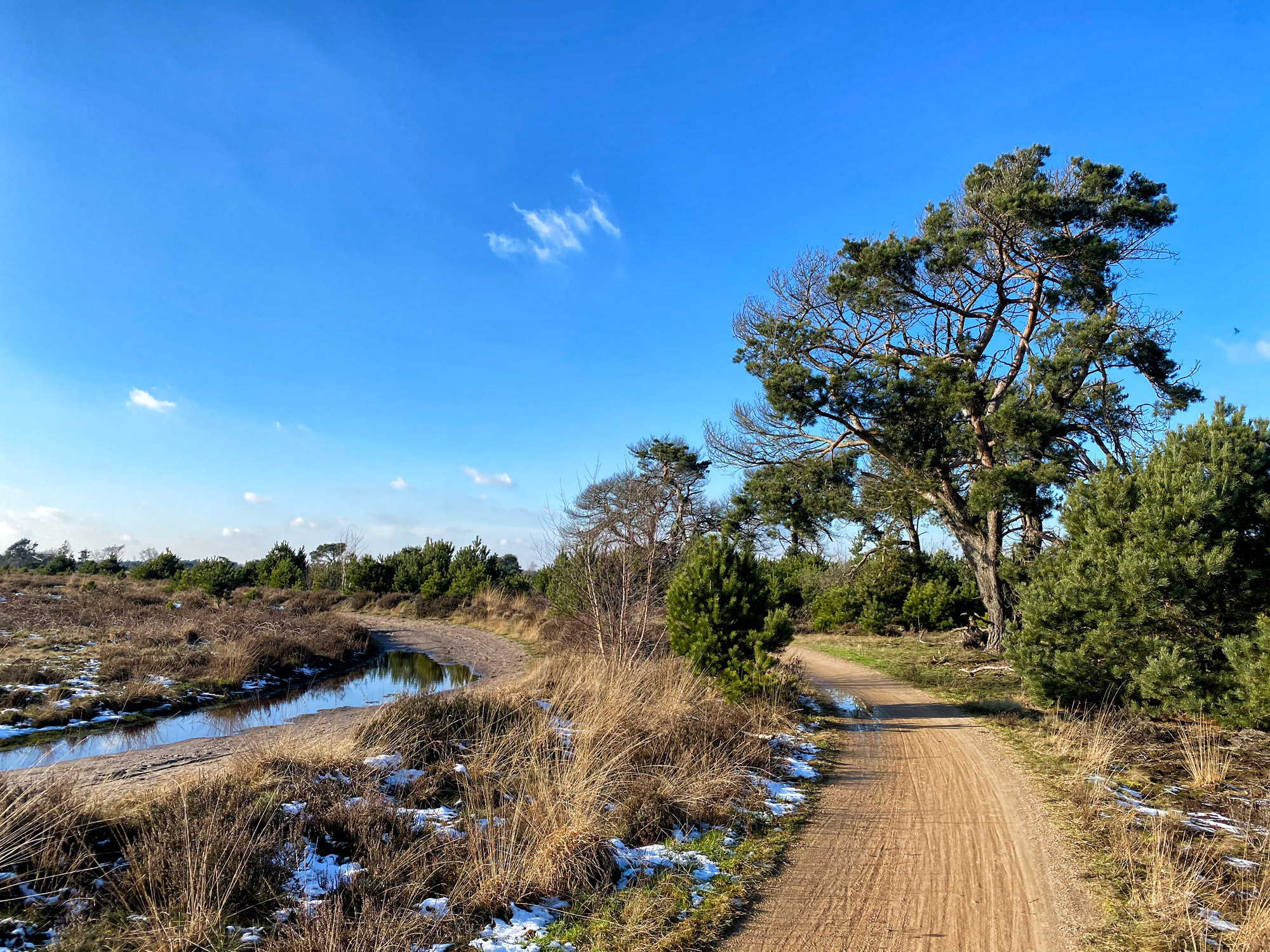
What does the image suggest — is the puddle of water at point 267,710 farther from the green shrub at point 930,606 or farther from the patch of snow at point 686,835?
the green shrub at point 930,606

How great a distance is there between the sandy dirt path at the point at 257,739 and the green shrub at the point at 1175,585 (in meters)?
10.7

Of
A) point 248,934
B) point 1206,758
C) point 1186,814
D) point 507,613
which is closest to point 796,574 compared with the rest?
point 507,613

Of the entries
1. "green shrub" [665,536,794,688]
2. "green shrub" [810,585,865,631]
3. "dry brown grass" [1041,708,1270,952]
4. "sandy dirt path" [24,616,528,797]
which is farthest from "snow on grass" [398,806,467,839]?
"green shrub" [810,585,865,631]

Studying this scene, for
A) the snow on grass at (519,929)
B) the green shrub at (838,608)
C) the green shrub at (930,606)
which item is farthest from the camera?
the green shrub at (838,608)

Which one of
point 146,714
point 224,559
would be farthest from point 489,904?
point 224,559

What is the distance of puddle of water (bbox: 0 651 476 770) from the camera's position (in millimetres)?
9820

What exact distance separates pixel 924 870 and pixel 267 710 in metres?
14.1

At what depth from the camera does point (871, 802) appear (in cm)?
630

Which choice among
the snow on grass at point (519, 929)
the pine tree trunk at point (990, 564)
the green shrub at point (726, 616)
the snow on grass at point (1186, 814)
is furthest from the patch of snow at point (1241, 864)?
the pine tree trunk at point (990, 564)

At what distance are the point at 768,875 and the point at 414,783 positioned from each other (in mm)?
3682

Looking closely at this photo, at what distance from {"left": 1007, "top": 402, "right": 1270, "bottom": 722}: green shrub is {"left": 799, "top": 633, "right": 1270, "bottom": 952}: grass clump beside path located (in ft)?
1.79

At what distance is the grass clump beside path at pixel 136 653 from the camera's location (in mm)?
11930

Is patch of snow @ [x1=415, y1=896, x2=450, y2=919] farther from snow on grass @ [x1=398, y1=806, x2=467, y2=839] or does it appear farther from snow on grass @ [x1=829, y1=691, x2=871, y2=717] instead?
snow on grass @ [x1=829, y1=691, x2=871, y2=717]

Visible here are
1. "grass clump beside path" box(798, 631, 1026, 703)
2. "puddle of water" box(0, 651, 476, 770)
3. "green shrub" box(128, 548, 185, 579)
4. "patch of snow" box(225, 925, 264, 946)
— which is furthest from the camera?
"green shrub" box(128, 548, 185, 579)
